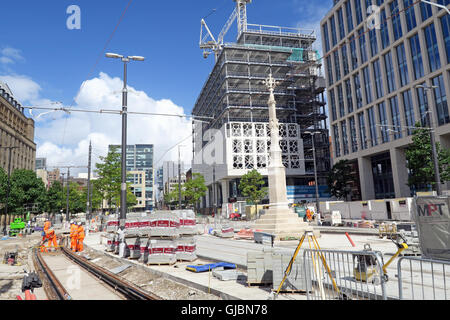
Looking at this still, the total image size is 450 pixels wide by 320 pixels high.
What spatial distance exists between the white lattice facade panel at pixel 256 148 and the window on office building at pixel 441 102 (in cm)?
2991

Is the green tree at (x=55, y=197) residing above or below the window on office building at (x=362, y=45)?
below

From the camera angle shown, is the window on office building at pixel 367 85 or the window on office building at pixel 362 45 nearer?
the window on office building at pixel 367 85

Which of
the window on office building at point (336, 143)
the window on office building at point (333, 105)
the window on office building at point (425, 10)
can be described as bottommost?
the window on office building at point (336, 143)

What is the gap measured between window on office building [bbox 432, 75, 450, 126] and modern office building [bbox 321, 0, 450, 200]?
11 cm

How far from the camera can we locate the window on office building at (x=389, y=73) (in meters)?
45.4

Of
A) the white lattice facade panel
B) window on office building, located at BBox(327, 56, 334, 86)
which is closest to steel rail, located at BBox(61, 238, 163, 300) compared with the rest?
the white lattice facade panel

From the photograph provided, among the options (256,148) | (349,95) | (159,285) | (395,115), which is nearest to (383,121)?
(395,115)

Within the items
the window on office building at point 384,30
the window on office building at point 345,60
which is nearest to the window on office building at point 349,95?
the window on office building at point 345,60

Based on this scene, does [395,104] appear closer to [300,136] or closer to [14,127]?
[300,136]

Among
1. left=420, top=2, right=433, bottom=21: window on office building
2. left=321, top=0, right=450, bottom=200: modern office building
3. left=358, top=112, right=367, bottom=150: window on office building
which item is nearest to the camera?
left=321, top=0, right=450, bottom=200: modern office building

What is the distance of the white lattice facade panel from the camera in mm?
63781

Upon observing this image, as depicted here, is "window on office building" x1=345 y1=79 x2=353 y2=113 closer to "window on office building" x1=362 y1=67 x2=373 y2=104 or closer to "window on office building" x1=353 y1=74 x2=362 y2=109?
"window on office building" x1=353 y1=74 x2=362 y2=109

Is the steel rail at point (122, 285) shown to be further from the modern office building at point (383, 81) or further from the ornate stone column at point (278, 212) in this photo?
the modern office building at point (383, 81)
